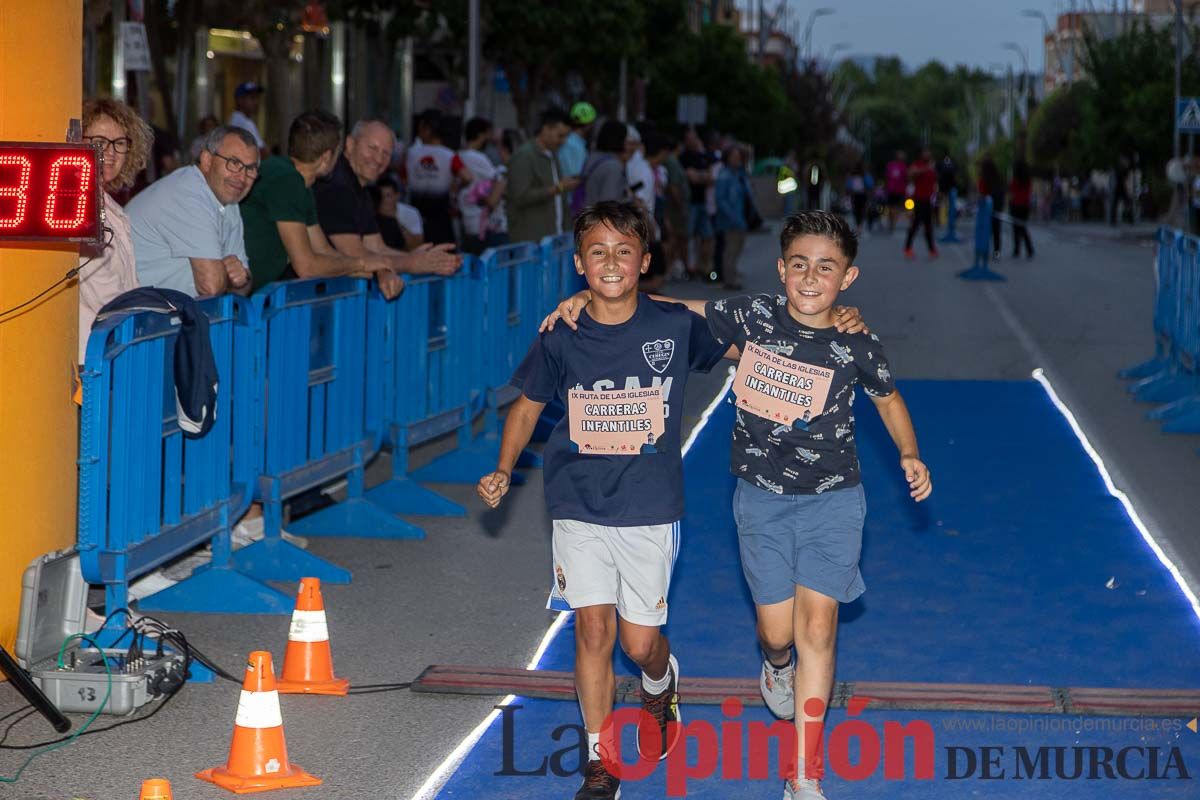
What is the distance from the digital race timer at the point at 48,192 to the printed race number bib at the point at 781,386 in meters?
A: 2.15

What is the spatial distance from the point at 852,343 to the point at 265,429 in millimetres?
3420

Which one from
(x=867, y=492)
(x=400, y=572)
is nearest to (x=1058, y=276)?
(x=867, y=492)

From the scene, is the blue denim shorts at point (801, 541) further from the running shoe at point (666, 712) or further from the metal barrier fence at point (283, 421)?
the metal barrier fence at point (283, 421)

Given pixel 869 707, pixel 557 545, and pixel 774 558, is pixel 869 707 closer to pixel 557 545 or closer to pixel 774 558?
pixel 774 558

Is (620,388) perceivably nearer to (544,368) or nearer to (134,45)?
(544,368)

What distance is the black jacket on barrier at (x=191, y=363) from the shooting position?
23.1 ft

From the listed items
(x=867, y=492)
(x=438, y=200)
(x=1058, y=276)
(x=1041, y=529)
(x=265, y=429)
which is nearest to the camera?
(x=265, y=429)

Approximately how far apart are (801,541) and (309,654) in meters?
1.93

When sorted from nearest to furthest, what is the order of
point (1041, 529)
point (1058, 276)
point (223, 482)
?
point (223, 482) → point (1041, 529) → point (1058, 276)

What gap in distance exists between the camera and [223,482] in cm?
781

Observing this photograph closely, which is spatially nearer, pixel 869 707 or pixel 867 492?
pixel 869 707

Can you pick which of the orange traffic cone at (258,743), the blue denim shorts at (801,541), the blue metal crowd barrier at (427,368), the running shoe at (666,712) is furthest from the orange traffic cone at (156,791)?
the blue metal crowd barrier at (427,368)

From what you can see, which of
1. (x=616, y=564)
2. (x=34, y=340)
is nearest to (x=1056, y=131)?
(x=34, y=340)

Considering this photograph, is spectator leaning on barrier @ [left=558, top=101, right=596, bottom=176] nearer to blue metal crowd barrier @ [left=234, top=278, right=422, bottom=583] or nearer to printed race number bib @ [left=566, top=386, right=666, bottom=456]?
blue metal crowd barrier @ [left=234, top=278, right=422, bottom=583]
